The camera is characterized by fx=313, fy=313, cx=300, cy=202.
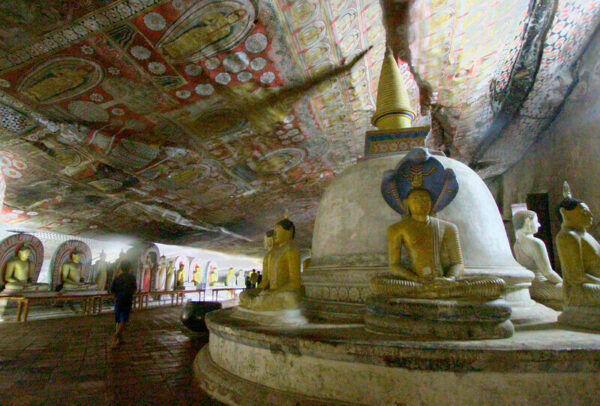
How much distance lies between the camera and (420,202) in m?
2.83

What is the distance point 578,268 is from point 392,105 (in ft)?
9.94

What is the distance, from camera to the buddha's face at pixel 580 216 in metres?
2.84

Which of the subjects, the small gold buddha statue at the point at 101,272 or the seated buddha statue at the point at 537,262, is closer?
the seated buddha statue at the point at 537,262

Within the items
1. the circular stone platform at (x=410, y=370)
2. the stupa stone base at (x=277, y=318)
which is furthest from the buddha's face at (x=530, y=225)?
the stupa stone base at (x=277, y=318)

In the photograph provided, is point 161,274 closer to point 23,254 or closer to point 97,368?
point 23,254

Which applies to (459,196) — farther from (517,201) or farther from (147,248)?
(147,248)

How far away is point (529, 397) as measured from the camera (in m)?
1.71

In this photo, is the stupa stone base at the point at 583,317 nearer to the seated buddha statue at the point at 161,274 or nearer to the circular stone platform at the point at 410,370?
the circular stone platform at the point at 410,370

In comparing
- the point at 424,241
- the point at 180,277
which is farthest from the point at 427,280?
the point at 180,277

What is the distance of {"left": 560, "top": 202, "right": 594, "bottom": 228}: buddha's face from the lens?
2.84 m

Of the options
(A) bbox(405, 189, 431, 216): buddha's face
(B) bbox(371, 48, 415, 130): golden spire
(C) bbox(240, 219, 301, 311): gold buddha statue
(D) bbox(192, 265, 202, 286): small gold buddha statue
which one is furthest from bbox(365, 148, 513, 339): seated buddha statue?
(D) bbox(192, 265, 202, 286): small gold buddha statue

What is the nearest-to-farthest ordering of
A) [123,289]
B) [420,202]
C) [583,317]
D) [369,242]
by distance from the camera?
[583,317]
[420,202]
[369,242]
[123,289]

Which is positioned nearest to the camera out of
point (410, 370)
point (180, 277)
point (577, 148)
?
point (410, 370)

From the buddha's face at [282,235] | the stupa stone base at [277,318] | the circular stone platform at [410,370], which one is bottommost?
the circular stone platform at [410,370]
